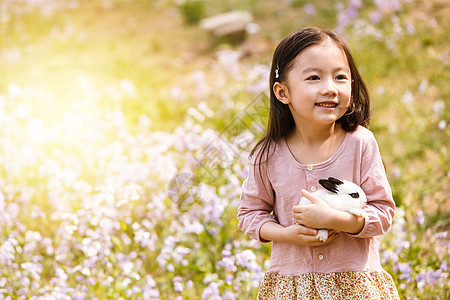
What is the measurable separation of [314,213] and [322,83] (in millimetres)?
494

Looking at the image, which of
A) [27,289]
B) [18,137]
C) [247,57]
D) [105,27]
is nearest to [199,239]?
[27,289]

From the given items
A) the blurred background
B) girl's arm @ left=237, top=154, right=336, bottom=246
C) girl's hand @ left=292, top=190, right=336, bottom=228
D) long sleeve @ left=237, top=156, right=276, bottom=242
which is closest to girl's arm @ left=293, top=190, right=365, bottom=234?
girl's hand @ left=292, top=190, right=336, bottom=228

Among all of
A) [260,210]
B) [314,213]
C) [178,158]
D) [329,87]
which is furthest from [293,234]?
[178,158]

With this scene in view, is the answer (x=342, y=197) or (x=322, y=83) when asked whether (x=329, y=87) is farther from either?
(x=342, y=197)

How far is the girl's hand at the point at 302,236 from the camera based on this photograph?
207 centimetres

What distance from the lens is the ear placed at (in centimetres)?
224

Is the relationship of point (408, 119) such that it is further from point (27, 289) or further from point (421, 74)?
point (27, 289)

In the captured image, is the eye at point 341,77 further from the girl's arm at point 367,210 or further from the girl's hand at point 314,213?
the girl's hand at point 314,213

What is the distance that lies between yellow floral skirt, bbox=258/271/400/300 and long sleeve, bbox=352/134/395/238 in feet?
0.64

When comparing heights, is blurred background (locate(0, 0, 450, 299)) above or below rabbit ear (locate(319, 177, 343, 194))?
below

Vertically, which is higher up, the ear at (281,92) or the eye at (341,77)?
the eye at (341,77)

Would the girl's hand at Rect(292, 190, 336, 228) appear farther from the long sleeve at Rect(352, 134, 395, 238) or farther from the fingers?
the long sleeve at Rect(352, 134, 395, 238)

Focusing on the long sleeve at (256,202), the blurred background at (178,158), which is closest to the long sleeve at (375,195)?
the long sleeve at (256,202)

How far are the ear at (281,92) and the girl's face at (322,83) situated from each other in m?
0.07
